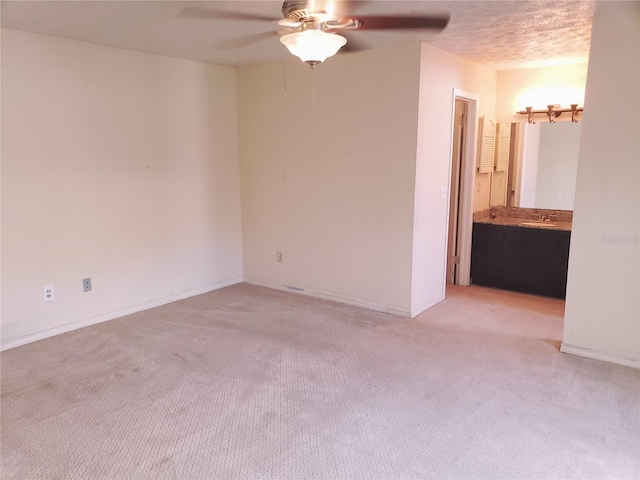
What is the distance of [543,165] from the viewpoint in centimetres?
486

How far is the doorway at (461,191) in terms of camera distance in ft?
15.5

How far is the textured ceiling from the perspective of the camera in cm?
268

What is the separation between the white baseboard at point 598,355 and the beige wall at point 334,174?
1.25 metres

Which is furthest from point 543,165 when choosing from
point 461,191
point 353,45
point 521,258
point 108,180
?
point 108,180

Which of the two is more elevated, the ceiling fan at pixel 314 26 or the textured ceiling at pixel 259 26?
the textured ceiling at pixel 259 26

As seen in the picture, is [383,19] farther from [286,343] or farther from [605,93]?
[286,343]

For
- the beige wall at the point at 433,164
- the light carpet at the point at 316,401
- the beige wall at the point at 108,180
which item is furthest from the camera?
the beige wall at the point at 433,164

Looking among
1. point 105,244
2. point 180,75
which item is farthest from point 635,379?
point 180,75

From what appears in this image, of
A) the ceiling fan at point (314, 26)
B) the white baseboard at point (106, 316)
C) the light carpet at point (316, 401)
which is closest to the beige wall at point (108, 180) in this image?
the white baseboard at point (106, 316)

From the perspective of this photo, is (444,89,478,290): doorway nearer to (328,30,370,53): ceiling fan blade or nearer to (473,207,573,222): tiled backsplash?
(473,207,573,222): tiled backsplash

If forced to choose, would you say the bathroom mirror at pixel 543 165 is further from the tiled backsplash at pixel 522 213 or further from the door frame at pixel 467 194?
the door frame at pixel 467 194

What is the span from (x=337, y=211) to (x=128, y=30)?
87.1 inches

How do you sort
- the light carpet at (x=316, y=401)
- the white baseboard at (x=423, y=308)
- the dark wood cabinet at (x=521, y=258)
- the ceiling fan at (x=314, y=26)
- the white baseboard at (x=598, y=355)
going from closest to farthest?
A: the light carpet at (x=316, y=401), the ceiling fan at (x=314, y=26), the white baseboard at (x=598, y=355), the white baseboard at (x=423, y=308), the dark wood cabinet at (x=521, y=258)

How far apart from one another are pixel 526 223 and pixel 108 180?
4.03 m
